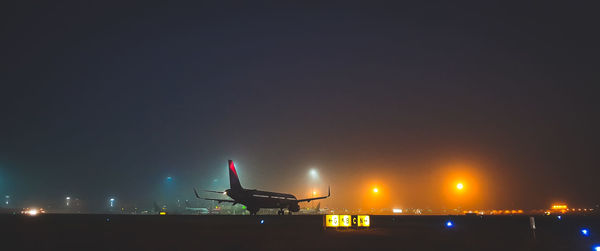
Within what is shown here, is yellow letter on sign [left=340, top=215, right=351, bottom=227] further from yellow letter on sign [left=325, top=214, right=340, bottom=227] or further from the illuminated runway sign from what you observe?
yellow letter on sign [left=325, top=214, right=340, bottom=227]

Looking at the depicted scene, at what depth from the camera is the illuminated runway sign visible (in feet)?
125

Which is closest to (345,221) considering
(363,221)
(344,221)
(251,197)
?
(344,221)

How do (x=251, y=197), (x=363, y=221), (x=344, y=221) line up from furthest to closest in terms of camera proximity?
(x=251, y=197)
(x=363, y=221)
(x=344, y=221)

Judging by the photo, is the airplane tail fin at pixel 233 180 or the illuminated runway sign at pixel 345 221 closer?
the illuminated runway sign at pixel 345 221

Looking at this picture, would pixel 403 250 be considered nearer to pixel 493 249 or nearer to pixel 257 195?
pixel 493 249

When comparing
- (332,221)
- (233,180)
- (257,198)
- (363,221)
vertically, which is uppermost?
(233,180)

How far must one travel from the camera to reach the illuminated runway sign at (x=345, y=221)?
37969 mm

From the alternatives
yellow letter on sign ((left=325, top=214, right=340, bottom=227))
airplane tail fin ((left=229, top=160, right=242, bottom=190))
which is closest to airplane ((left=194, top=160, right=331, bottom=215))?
airplane tail fin ((left=229, top=160, right=242, bottom=190))

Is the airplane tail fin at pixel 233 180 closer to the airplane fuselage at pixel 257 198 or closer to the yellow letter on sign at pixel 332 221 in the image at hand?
the airplane fuselage at pixel 257 198

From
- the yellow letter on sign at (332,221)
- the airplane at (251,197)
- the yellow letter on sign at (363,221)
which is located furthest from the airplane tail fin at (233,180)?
the yellow letter on sign at (363,221)

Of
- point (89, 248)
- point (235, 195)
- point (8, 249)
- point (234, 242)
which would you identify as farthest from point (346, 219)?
point (235, 195)

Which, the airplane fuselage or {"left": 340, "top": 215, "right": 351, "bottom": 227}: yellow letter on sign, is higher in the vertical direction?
the airplane fuselage

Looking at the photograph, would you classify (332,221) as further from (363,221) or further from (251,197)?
(251,197)

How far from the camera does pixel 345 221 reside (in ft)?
126
